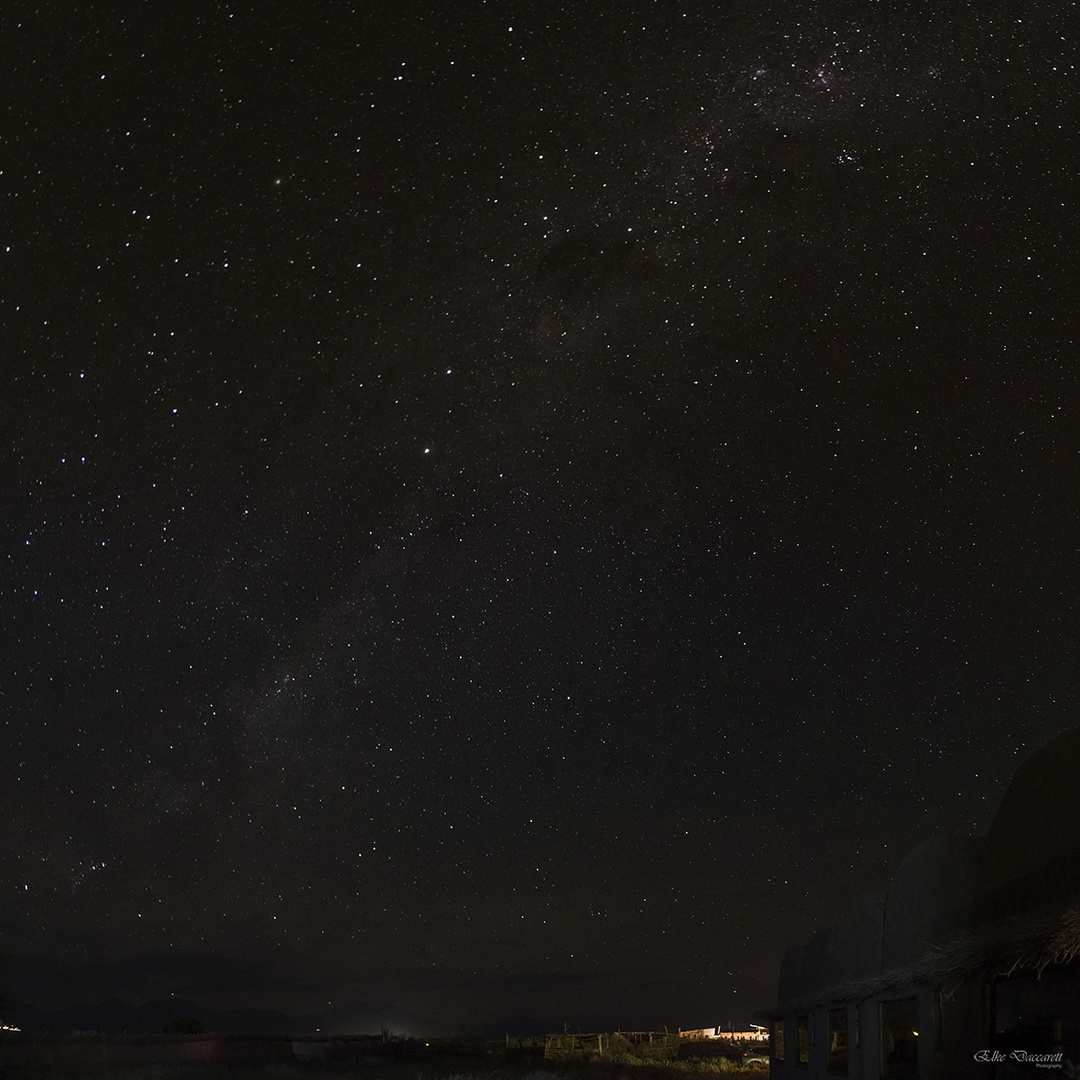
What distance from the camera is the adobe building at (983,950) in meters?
10.4

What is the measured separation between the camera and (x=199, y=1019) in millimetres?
73500

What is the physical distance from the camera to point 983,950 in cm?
1126

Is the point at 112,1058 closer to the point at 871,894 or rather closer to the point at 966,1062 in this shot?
the point at 871,894

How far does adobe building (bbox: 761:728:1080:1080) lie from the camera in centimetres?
1045

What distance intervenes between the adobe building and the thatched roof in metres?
0.02

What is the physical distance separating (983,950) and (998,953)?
0.29 meters

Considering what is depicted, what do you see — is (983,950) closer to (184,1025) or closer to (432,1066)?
(432,1066)

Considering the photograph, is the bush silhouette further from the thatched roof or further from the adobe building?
the thatched roof

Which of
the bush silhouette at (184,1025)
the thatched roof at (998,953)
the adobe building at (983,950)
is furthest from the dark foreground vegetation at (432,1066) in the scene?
the bush silhouette at (184,1025)

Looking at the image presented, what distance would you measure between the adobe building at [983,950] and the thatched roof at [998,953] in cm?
2

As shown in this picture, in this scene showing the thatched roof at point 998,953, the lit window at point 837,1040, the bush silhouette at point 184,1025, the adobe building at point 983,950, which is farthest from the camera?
the bush silhouette at point 184,1025

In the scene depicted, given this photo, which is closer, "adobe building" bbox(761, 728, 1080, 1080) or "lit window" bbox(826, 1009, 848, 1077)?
"adobe building" bbox(761, 728, 1080, 1080)

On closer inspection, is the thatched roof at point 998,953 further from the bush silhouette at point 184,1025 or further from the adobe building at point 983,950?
the bush silhouette at point 184,1025

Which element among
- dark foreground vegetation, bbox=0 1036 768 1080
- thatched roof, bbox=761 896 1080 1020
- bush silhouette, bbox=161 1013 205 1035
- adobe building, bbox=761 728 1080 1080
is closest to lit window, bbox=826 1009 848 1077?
adobe building, bbox=761 728 1080 1080
